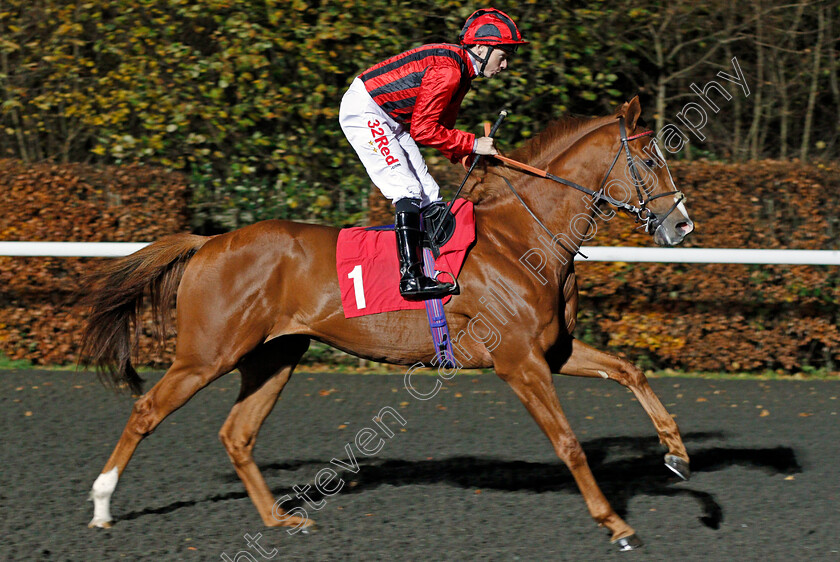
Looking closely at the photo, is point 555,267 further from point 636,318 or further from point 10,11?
point 10,11

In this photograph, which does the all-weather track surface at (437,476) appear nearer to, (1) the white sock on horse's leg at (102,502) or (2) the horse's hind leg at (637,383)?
(1) the white sock on horse's leg at (102,502)

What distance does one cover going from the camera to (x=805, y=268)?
7012mm

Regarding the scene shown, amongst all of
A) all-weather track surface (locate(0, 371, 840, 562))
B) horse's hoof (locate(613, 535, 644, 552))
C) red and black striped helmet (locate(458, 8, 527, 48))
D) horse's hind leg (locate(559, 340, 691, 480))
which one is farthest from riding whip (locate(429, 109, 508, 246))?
horse's hoof (locate(613, 535, 644, 552))

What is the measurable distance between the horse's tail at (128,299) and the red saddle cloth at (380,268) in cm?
85

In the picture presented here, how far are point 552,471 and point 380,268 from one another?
1596 millimetres

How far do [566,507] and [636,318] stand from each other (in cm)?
328

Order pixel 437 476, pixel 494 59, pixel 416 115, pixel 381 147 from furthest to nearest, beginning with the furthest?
pixel 437 476, pixel 381 147, pixel 494 59, pixel 416 115

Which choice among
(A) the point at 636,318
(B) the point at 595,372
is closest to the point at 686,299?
(A) the point at 636,318

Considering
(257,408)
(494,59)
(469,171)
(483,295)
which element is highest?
(494,59)

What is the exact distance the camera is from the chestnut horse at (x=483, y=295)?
12.9ft

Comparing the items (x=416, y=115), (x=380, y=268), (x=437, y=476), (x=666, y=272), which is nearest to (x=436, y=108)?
(x=416, y=115)

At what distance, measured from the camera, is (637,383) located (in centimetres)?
405

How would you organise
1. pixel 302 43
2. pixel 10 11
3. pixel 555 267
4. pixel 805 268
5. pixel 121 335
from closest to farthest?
pixel 555 267 → pixel 121 335 → pixel 805 268 → pixel 302 43 → pixel 10 11

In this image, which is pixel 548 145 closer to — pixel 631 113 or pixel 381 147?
pixel 631 113
